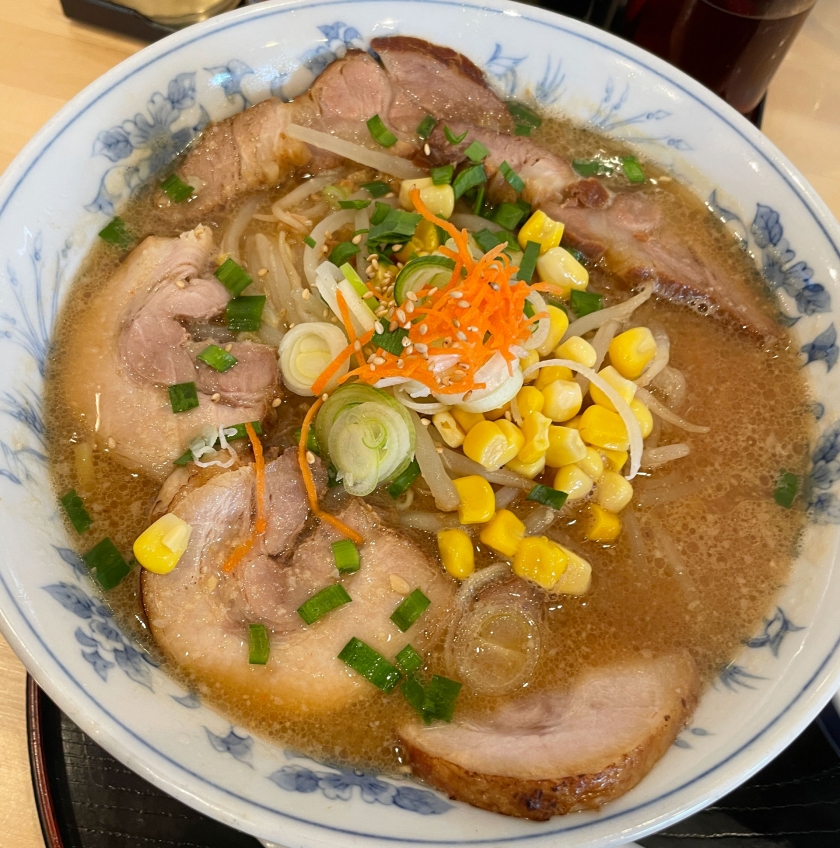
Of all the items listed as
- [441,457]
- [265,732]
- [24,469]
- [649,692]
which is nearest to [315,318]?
[441,457]

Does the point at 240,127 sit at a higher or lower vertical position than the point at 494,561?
higher

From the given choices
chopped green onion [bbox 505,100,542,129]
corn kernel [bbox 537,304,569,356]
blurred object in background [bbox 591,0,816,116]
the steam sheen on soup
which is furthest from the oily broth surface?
blurred object in background [bbox 591,0,816,116]

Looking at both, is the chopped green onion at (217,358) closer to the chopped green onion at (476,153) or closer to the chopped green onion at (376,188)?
the chopped green onion at (376,188)

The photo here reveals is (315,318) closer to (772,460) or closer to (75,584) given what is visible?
→ (75,584)

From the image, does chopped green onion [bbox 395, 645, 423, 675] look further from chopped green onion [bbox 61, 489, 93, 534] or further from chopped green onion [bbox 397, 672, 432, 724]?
chopped green onion [bbox 61, 489, 93, 534]

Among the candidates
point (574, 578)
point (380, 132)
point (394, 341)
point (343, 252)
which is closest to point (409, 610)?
point (574, 578)

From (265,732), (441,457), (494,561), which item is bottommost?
(265,732)
